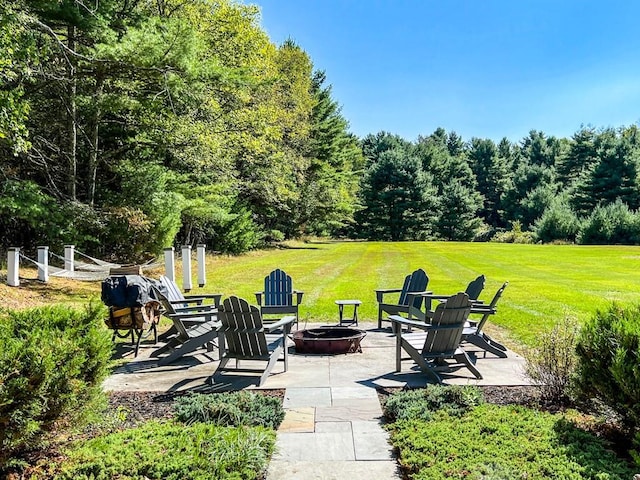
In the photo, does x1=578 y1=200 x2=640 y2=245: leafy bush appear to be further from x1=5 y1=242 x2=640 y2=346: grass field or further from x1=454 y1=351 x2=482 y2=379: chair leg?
x1=454 y1=351 x2=482 y2=379: chair leg

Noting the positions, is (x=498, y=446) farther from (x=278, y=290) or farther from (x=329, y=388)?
(x=278, y=290)

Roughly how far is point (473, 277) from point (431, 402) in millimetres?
12008

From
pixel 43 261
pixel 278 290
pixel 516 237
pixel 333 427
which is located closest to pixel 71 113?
pixel 43 261

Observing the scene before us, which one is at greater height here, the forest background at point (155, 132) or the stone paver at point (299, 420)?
the forest background at point (155, 132)

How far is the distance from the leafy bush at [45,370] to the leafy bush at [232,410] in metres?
0.80

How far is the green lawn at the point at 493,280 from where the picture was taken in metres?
8.90

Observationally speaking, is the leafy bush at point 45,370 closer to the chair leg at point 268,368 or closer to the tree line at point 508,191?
the chair leg at point 268,368

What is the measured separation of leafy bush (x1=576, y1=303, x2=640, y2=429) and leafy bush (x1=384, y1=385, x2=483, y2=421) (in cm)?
80

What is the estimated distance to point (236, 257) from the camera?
21859 mm

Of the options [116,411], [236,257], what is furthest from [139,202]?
[116,411]

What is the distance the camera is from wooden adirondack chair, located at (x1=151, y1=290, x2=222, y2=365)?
535cm

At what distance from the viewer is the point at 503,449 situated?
2895 mm

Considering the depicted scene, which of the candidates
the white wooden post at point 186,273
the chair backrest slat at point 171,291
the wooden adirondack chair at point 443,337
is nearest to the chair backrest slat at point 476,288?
the wooden adirondack chair at point 443,337

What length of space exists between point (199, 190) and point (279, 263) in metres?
4.58
